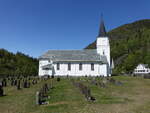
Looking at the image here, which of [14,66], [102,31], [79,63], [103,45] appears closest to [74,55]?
[79,63]

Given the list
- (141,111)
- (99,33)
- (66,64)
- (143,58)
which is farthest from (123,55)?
(141,111)

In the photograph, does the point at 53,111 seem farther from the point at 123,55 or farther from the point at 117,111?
the point at 123,55

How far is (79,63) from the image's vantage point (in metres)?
46.6

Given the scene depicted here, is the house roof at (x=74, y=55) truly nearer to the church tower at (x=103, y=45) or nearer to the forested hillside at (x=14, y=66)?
the church tower at (x=103, y=45)

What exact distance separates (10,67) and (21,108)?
199 feet

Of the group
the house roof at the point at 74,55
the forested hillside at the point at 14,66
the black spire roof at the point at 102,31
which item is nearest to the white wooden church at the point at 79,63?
the house roof at the point at 74,55

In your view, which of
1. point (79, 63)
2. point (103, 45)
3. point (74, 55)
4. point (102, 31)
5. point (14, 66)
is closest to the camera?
point (79, 63)

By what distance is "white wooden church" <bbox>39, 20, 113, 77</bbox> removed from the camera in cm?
4572

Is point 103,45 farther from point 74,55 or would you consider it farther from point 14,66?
point 14,66

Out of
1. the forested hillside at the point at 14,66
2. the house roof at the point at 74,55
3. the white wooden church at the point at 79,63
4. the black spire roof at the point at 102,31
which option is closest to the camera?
the white wooden church at the point at 79,63

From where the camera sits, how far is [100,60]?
149 feet

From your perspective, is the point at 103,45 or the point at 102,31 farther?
the point at 102,31

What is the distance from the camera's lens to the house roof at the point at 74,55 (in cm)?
4641

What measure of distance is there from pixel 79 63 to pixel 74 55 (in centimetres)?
320
